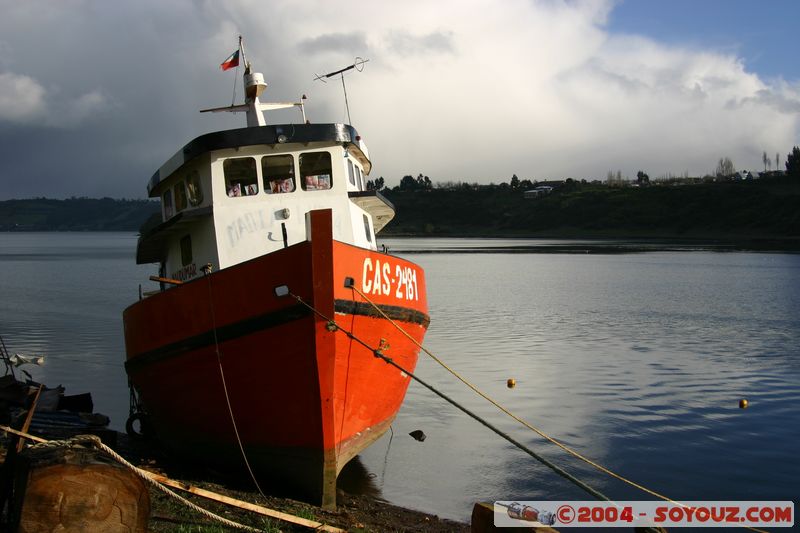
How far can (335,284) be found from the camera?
888 centimetres

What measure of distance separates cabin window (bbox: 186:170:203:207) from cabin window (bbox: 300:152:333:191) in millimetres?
1586

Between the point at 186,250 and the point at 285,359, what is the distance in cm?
398

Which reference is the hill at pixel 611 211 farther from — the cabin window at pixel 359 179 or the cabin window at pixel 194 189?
the cabin window at pixel 194 189

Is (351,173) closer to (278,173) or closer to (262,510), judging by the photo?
(278,173)

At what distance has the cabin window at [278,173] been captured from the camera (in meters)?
11.1

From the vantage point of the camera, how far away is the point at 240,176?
11.2m

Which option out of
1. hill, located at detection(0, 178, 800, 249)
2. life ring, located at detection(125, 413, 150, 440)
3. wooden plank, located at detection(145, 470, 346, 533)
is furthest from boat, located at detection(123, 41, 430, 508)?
hill, located at detection(0, 178, 800, 249)

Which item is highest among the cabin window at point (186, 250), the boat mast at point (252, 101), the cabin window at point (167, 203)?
the boat mast at point (252, 101)

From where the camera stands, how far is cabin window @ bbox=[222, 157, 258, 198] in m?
11.1

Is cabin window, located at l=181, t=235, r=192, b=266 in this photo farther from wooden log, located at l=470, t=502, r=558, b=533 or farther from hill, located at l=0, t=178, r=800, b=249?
hill, located at l=0, t=178, r=800, b=249

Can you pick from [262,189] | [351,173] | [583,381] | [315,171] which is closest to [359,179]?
[351,173]

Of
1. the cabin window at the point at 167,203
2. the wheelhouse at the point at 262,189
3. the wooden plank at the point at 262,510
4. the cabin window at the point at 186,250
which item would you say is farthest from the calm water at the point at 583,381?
the cabin window at the point at 167,203

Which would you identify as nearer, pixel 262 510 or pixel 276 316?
pixel 262 510

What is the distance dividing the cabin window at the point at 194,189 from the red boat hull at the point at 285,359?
1.85 metres
